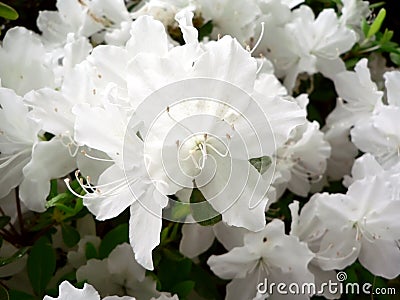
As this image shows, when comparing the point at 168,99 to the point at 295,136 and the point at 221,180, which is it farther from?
the point at 295,136

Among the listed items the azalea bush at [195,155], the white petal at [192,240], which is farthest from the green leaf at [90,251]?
the white petal at [192,240]

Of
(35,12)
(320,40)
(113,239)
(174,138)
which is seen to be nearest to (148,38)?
(174,138)

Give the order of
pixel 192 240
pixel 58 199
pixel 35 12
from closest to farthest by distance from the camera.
Result: 1. pixel 58 199
2. pixel 192 240
3. pixel 35 12

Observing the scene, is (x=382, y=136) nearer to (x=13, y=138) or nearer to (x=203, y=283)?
(x=203, y=283)

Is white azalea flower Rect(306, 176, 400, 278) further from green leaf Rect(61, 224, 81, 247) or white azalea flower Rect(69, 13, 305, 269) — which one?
green leaf Rect(61, 224, 81, 247)

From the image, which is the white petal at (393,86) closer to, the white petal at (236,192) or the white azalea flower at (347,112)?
the white azalea flower at (347,112)
